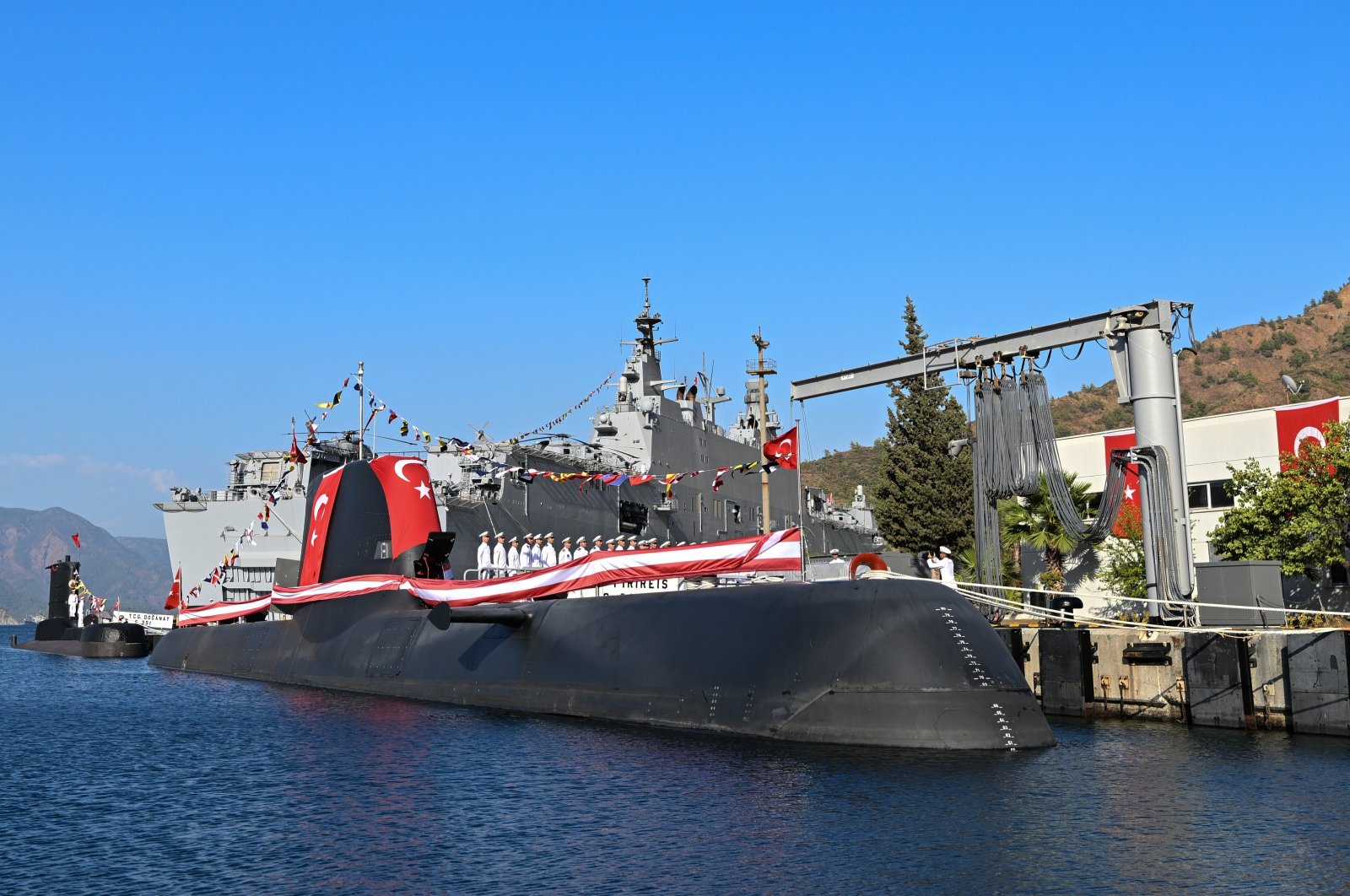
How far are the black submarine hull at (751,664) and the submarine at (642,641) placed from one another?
24 mm

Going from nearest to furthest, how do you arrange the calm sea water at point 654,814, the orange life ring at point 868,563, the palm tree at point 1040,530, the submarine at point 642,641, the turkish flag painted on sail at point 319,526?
the calm sea water at point 654,814, the submarine at point 642,641, the orange life ring at point 868,563, the turkish flag painted on sail at point 319,526, the palm tree at point 1040,530

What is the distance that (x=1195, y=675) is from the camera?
60.8 feet

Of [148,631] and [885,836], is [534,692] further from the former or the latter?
Result: [148,631]

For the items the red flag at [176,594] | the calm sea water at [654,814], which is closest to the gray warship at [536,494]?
the red flag at [176,594]

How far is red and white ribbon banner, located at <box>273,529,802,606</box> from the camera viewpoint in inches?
687

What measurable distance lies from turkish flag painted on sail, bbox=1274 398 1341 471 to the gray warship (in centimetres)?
1727

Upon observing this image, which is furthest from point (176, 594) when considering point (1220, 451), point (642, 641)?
point (1220, 451)

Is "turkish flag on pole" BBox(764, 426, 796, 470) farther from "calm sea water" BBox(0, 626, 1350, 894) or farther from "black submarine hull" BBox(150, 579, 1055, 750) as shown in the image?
"calm sea water" BBox(0, 626, 1350, 894)

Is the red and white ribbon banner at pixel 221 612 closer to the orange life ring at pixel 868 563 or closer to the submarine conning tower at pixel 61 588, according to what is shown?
the submarine conning tower at pixel 61 588

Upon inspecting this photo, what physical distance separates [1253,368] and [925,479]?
56.2 meters

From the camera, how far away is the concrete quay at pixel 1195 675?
55.2 ft

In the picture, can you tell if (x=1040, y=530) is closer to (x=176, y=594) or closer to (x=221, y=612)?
(x=221, y=612)

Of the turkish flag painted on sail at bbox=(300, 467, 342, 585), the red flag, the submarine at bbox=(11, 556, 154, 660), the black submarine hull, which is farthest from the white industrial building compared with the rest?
the submarine at bbox=(11, 556, 154, 660)

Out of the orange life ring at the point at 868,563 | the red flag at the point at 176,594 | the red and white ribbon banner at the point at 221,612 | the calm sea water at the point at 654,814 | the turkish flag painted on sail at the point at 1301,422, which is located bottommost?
the calm sea water at the point at 654,814
